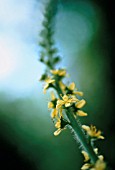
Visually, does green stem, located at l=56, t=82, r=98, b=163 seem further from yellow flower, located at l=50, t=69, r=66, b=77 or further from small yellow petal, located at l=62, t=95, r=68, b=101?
yellow flower, located at l=50, t=69, r=66, b=77

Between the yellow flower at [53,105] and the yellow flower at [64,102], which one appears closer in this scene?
the yellow flower at [64,102]

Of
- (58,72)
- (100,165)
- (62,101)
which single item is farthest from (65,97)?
(100,165)

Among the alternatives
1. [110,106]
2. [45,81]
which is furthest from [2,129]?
[45,81]

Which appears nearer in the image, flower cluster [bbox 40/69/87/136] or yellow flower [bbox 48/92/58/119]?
flower cluster [bbox 40/69/87/136]

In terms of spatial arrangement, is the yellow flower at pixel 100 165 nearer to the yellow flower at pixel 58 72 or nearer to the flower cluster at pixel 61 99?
the flower cluster at pixel 61 99

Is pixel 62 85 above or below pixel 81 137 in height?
above

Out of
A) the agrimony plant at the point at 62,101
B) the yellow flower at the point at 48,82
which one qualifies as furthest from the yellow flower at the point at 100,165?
the yellow flower at the point at 48,82

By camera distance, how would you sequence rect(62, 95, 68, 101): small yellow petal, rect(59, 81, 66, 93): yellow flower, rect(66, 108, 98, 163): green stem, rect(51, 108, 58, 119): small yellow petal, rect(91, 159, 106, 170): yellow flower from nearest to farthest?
rect(91, 159, 106, 170): yellow flower < rect(66, 108, 98, 163): green stem < rect(62, 95, 68, 101): small yellow petal < rect(51, 108, 58, 119): small yellow petal < rect(59, 81, 66, 93): yellow flower

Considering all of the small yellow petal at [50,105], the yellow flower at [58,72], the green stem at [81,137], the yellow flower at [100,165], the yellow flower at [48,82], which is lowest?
the yellow flower at [100,165]

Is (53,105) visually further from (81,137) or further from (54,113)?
(81,137)

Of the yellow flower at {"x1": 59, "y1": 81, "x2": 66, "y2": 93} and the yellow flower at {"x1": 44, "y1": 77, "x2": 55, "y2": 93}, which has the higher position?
the yellow flower at {"x1": 44, "y1": 77, "x2": 55, "y2": 93}

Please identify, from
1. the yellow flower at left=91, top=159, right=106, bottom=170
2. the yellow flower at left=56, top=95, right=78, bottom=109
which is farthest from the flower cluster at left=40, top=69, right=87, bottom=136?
the yellow flower at left=91, top=159, right=106, bottom=170
